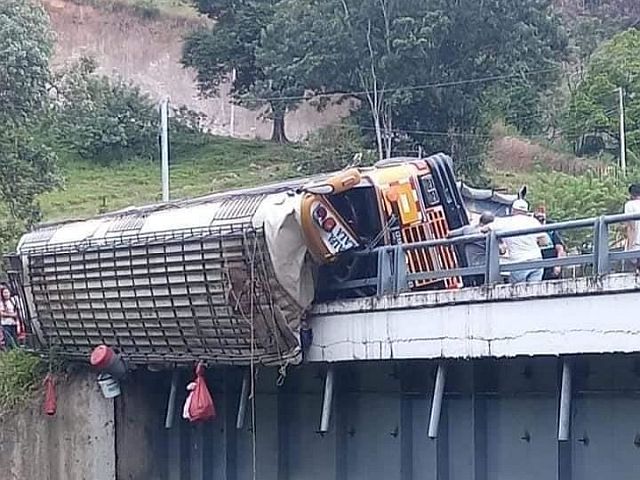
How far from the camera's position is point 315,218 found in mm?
14516

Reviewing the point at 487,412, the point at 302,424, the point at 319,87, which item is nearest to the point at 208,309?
the point at 302,424

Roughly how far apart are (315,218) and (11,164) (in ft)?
55.8

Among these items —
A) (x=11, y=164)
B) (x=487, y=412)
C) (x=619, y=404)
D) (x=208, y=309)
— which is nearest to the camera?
(x=619, y=404)

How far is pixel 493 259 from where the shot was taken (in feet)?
41.0

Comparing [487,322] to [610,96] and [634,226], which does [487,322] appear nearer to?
[634,226]

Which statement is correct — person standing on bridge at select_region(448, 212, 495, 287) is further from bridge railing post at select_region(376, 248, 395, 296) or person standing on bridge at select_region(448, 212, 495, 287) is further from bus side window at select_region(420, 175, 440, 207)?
bridge railing post at select_region(376, 248, 395, 296)

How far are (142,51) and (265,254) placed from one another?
58.9 m

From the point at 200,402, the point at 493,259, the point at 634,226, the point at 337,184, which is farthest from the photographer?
the point at 200,402

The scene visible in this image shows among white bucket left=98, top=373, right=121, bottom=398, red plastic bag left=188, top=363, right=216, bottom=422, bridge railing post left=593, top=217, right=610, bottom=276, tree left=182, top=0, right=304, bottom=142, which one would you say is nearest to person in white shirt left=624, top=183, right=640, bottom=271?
bridge railing post left=593, top=217, right=610, bottom=276

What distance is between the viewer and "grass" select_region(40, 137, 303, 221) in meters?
44.2

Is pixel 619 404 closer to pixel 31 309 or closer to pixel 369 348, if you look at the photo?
pixel 369 348

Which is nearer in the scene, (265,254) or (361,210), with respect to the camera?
(265,254)

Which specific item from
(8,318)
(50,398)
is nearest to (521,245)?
(50,398)

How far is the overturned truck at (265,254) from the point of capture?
14570 mm
